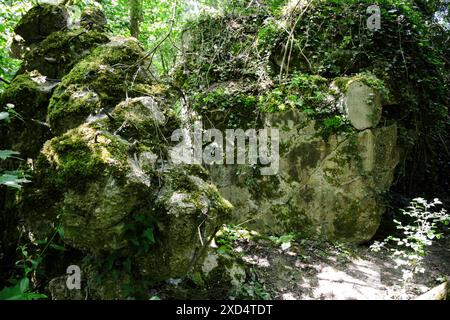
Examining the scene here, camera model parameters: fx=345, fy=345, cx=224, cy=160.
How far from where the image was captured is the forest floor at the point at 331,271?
394 centimetres

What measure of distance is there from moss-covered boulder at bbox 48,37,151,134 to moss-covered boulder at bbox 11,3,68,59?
1120mm

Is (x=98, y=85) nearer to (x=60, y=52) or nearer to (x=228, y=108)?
(x=60, y=52)

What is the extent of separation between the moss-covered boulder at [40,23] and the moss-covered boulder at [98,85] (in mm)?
1120

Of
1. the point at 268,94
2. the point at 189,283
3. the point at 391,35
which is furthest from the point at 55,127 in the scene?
the point at 391,35

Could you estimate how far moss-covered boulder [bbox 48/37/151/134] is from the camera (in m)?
3.46

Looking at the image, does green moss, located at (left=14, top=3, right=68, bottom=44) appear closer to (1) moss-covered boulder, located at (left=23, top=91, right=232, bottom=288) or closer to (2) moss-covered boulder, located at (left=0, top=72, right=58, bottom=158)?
(2) moss-covered boulder, located at (left=0, top=72, right=58, bottom=158)

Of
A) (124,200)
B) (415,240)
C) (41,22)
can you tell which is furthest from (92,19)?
(415,240)

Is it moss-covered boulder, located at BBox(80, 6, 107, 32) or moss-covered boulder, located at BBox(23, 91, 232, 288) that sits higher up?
moss-covered boulder, located at BBox(80, 6, 107, 32)

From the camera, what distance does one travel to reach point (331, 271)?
441 cm

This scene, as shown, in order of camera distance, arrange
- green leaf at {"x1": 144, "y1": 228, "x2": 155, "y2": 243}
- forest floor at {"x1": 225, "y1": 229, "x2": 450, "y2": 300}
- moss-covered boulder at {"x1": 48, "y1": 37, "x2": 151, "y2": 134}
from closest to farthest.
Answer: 1. green leaf at {"x1": 144, "y1": 228, "x2": 155, "y2": 243}
2. moss-covered boulder at {"x1": 48, "y1": 37, "x2": 151, "y2": 134}
3. forest floor at {"x1": 225, "y1": 229, "x2": 450, "y2": 300}

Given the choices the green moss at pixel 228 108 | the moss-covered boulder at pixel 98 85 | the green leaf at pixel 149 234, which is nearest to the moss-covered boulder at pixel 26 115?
the moss-covered boulder at pixel 98 85

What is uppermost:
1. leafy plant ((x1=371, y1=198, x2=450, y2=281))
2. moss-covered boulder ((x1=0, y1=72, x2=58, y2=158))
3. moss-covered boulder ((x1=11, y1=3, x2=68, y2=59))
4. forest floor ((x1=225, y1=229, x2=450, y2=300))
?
moss-covered boulder ((x1=11, y1=3, x2=68, y2=59))

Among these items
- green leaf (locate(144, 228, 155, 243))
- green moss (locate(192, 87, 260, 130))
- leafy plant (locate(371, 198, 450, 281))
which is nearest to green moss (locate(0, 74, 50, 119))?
green leaf (locate(144, 228, 155, 243))
